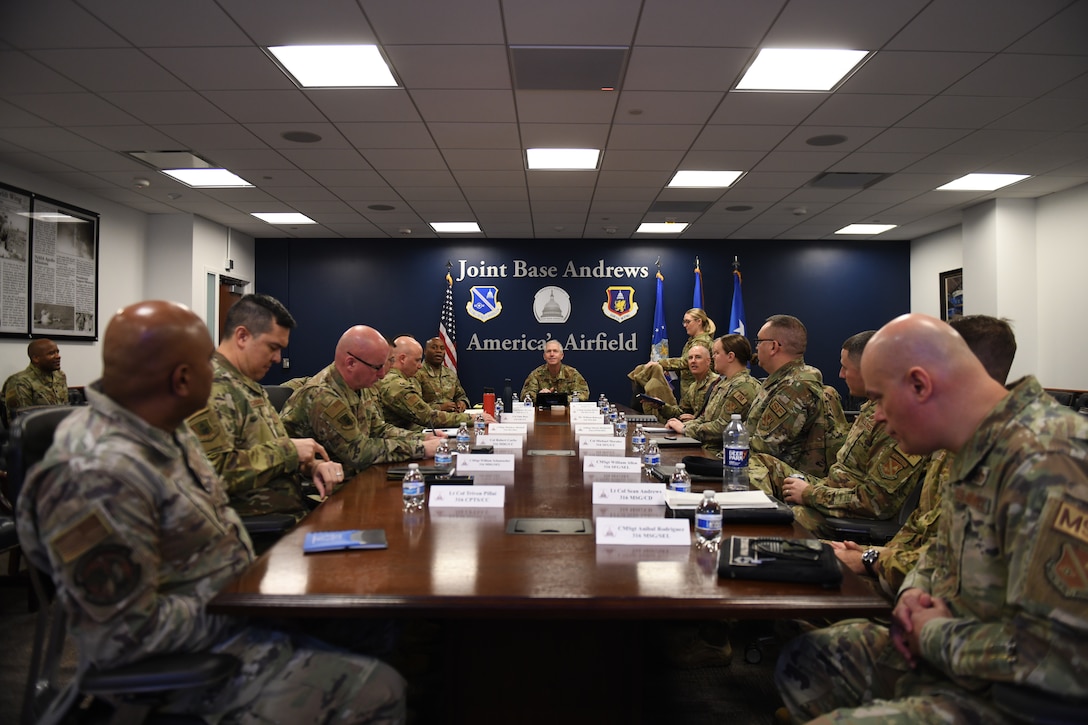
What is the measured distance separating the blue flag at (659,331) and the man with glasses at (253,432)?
7.21 m

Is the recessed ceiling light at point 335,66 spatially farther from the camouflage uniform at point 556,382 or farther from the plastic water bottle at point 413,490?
the camouflage uniform at point 556,382

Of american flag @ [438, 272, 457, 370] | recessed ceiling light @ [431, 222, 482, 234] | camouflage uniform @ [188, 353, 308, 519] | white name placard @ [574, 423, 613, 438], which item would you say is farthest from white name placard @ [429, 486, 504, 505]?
american flag @ [438, 272, 457, 370]

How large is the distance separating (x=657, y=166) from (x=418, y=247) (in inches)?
184

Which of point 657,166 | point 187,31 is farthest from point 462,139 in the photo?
point 187,31

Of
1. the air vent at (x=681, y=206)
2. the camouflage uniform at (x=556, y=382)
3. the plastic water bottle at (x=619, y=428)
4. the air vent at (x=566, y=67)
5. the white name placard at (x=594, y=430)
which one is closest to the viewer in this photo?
the white name placard at (x=594, y=430)

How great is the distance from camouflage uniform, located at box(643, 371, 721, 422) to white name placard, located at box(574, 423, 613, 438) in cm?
178

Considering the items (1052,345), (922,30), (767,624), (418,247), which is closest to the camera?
(767,624)

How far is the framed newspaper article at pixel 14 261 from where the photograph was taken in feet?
19.6

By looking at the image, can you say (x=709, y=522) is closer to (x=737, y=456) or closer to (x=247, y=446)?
(x=737, y=456)

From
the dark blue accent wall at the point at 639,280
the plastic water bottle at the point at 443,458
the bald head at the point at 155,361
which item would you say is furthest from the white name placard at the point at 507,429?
the dark blue accent wall at the point at 639,280

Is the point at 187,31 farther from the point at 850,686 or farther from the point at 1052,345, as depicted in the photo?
the point at 1052,345

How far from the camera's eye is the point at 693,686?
2.48 m

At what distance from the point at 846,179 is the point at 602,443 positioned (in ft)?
15.2

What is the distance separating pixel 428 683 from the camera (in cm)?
244
